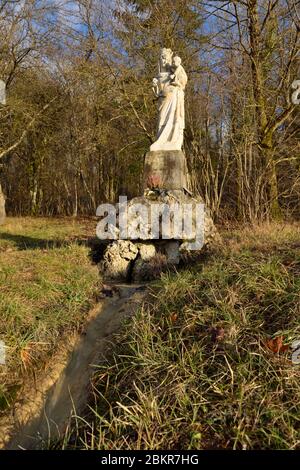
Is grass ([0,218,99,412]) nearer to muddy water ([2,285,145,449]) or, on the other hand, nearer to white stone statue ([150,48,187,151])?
muddy water ([2,285,145,449])

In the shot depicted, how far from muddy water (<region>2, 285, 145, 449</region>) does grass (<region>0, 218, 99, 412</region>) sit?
14 centimetres

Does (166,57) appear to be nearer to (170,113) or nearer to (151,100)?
(170,113)

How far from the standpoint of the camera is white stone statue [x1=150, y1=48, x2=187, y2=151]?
7.47m

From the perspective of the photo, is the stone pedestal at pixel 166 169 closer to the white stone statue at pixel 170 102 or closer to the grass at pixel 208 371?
the white stone statue at pixel 170 102

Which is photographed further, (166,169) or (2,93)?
(2,93)

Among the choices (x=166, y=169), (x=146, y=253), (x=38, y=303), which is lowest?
(x=38, y=303)

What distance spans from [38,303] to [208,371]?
235cm

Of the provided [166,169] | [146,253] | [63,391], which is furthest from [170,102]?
[63,391]

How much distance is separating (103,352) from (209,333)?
1.08m

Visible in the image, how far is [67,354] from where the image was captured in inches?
150

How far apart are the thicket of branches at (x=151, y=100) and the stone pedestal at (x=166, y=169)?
151 cm

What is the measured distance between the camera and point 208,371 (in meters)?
2.90

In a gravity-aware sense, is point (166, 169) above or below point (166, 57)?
below
